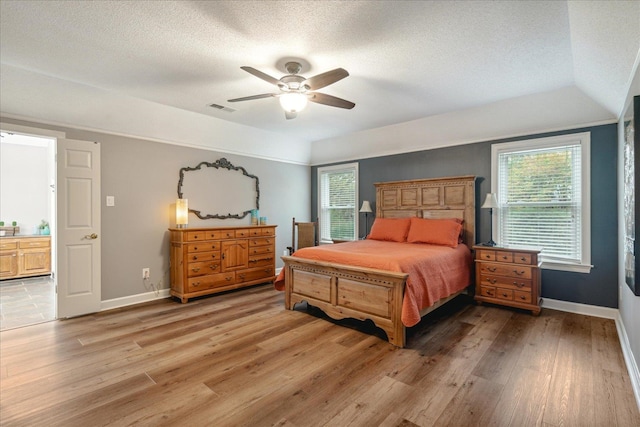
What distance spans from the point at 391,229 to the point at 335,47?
9.18 ft

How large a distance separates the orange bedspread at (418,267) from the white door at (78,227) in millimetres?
2257

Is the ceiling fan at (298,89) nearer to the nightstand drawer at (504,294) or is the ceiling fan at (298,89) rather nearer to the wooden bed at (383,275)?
the wooden bed at (383,275)

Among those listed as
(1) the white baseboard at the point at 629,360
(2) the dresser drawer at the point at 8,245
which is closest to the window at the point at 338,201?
(1) the white baseboard at the point at 629,360

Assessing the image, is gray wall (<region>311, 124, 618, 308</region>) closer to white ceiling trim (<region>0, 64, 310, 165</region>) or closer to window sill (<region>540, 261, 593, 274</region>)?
window sill (<region>540, 261, 593, 274</region>)

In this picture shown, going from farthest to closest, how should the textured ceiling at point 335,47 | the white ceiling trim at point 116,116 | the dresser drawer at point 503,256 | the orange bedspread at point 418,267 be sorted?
the dresser drawer at point 503,256 < the white ceiling trim at point 116,116 < the orange bedspread at point 418,267 < the textured ceiling at point 335,47

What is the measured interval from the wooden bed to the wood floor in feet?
0.73

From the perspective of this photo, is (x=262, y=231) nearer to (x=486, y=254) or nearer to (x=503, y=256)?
(x=486, y=254)

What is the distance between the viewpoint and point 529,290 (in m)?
3.62

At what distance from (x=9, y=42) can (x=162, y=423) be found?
10.6 feet

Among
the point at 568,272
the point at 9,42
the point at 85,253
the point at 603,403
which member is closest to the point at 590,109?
the point at 568,272

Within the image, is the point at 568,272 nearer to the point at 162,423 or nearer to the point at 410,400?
the point at 410,400

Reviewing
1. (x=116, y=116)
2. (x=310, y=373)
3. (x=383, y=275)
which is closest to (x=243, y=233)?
(x=116, y=116)

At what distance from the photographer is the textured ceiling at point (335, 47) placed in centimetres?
218

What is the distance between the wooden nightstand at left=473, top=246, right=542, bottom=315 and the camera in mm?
3598
